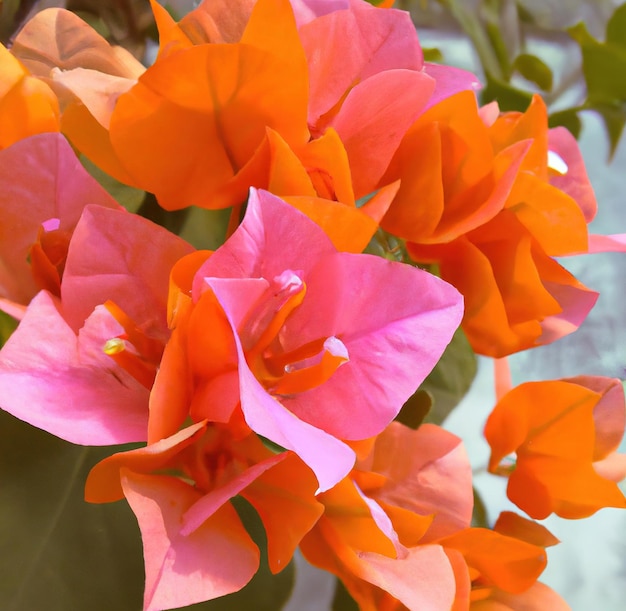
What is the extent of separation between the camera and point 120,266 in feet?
0.43

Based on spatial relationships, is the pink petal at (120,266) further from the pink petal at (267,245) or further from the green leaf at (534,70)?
the green leaf at (534,70)

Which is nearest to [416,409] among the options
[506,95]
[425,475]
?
[425,475]

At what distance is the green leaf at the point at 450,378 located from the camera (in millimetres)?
235

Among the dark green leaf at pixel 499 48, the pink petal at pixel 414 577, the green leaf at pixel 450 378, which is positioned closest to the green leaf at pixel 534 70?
the dark green leaf at pixel 499 48

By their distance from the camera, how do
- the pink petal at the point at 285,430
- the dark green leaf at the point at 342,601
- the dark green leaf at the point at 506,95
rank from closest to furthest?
the pink petal at the point at 285,430 < the dark green leaf at the point at 342,601 < the dark green leaf at the point at 506,95

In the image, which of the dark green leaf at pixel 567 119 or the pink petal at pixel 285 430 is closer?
the pink petal at pixel 285 430

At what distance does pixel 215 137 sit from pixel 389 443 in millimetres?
85

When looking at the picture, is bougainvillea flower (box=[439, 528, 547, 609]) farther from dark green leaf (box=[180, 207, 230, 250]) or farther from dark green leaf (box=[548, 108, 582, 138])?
dark green leaf (box=[548, 108, 582, 138])

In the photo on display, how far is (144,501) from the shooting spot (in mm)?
114

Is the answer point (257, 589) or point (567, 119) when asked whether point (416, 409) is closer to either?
point (257, 589)

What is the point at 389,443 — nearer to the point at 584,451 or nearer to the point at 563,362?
the point at 584,451

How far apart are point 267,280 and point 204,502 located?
0.13 feet

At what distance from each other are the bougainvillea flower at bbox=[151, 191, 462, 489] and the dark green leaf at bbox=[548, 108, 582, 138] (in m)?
0.25

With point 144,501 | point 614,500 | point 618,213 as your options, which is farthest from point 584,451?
point 618,213
